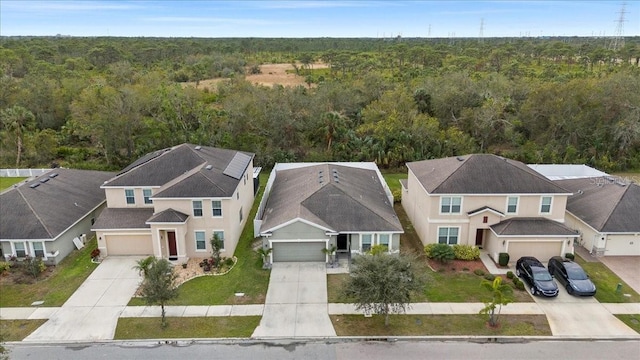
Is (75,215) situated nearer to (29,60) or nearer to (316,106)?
(316,106)

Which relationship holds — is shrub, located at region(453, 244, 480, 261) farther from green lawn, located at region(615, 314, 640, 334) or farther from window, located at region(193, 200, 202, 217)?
window, located at region(193, 200, 202, 217)

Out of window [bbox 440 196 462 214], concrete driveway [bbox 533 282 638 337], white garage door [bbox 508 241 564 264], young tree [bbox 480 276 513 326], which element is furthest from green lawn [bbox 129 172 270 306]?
white garage door [bbox 508 241 564 264]

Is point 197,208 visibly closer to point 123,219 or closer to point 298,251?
point 123,219

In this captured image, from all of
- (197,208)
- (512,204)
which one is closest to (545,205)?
(512,204)

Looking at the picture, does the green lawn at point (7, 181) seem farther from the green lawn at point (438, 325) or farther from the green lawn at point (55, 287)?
the green lawn at point (438, 325)

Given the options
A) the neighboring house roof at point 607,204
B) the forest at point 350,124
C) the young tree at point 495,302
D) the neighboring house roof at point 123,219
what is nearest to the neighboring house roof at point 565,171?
the forest at point 350,124

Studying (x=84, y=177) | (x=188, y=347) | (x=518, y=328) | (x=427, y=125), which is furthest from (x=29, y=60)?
(x=518, y=328)
